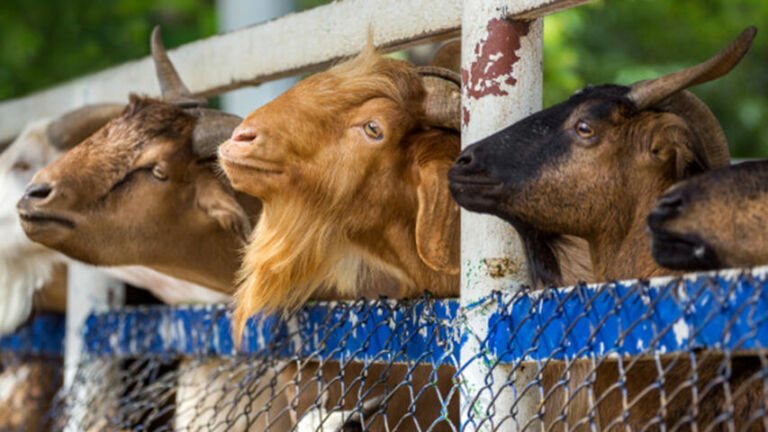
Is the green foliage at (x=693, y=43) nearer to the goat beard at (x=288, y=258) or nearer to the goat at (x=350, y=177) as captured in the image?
the goat at (x=350, y=177)

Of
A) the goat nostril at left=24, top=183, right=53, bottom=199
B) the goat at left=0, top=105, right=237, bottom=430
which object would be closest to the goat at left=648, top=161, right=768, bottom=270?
the goat nostril at left=24, top=183, right=53, bottom=199

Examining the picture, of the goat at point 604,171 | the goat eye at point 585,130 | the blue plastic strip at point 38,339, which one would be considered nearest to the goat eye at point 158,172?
the goat at point 604,171

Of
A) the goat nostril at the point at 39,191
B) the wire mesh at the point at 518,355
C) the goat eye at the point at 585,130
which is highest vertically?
the goat nostril at the point at 39,191

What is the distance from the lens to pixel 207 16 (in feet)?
32.6

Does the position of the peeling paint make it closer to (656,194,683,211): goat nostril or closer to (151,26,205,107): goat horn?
(656,194,683,211): goat nostril

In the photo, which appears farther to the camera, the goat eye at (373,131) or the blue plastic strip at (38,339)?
the blue plastic strip at (38,339)

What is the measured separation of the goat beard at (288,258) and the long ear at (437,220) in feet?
0.93

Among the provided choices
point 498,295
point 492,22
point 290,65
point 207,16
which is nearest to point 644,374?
point 498,295

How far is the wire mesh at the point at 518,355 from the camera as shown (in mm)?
2094

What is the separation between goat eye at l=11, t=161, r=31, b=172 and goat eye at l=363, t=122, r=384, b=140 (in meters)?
2.56

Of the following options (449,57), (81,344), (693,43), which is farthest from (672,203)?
(693,43)

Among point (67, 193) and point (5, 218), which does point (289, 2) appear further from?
point (67, 193)

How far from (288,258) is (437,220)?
0.49 m

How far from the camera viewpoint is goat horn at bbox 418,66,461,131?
3352mm
